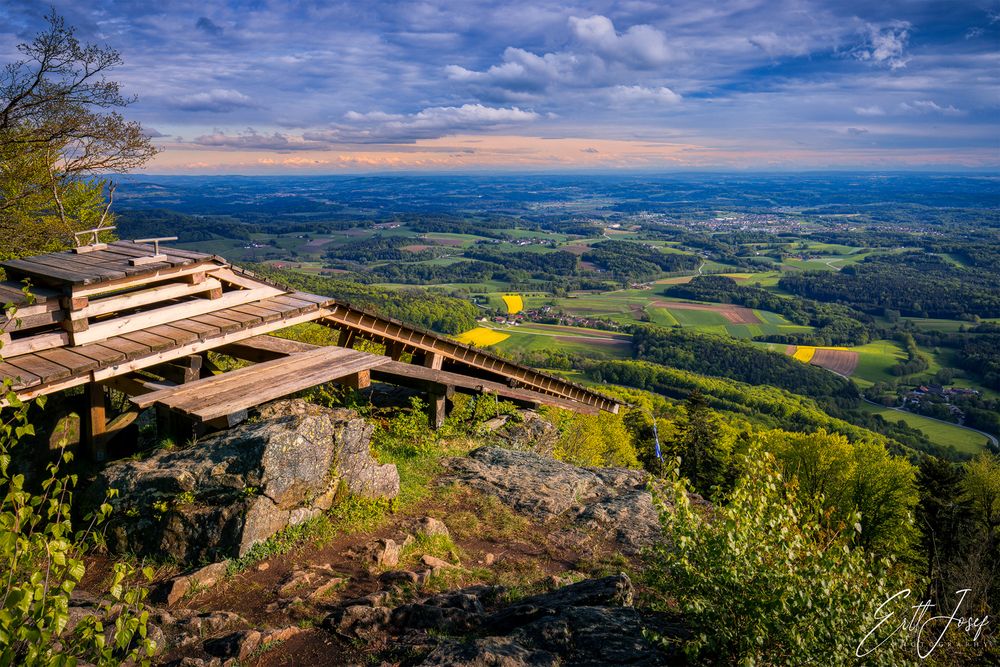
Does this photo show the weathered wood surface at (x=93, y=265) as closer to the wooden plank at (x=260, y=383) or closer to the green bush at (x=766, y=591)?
the wooden plank at (x=260, y=383)

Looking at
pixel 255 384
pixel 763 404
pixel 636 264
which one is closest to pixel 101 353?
pixel 255 384

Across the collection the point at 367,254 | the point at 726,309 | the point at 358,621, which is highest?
the point at 358,621

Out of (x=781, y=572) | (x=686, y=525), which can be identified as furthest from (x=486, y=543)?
(x=781, y=572)

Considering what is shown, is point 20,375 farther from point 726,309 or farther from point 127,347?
point 726,309

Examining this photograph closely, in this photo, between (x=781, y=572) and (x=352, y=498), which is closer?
(x=781, y=572)

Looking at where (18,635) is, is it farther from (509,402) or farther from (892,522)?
(892,522)
